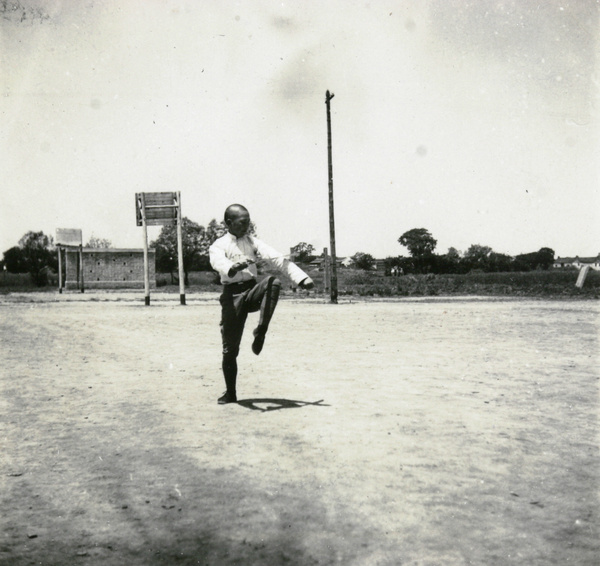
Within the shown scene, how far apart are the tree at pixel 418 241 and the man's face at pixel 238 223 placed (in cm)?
11890

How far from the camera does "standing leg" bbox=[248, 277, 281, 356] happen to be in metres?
5.89

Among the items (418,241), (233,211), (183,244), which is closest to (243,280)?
(233,211)

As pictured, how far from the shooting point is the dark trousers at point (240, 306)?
5927mm

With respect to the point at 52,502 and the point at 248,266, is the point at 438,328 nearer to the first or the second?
the point at 248,266

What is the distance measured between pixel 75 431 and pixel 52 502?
1690 millimetres

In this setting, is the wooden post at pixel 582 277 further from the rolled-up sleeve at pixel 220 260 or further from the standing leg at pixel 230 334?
the rolled-up sleeve at pixel 220 260

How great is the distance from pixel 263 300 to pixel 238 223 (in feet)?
2.37

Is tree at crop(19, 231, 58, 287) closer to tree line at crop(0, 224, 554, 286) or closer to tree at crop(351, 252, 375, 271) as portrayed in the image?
tree line at crop(0, 224, 554, 286)

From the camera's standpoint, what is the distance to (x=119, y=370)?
8523mm

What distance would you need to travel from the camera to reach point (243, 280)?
19.7 ft

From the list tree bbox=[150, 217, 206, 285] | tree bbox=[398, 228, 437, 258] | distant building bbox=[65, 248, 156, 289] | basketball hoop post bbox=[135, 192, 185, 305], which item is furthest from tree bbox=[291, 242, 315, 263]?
tree bbox=[398, 228, 437, 258]

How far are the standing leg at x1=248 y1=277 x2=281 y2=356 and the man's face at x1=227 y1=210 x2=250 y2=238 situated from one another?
0.49m

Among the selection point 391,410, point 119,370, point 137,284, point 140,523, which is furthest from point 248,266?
point 137,284

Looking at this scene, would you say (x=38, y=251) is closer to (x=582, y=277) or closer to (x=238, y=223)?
(x=582, y=277)
